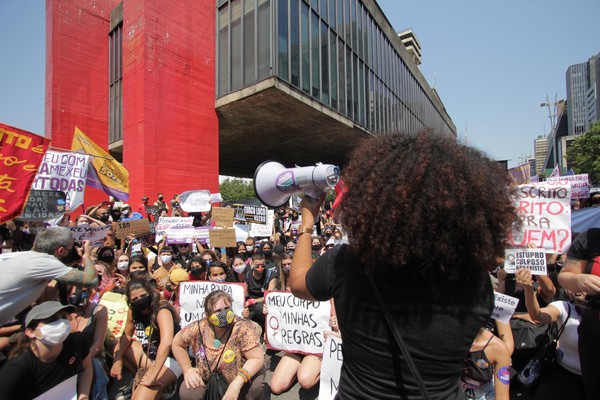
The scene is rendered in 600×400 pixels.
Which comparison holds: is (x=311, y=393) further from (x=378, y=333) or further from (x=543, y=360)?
(x=378, y=333)

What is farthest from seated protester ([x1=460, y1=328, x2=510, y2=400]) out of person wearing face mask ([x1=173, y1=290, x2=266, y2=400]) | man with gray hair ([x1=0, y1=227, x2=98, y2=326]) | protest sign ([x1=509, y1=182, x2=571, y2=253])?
man with gray hair ([x1=0, y1=227, x2=98, y2=326])

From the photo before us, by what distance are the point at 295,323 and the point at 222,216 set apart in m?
4.20

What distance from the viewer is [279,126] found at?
15.2m

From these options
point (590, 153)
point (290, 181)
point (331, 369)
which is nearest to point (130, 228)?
point (331, 369)

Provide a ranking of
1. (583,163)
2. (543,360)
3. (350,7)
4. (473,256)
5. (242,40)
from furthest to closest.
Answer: (583,163)
(350,7)
(242,40)
(543,360)
(473,256)

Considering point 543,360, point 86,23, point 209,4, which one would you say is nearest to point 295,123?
point 209,4

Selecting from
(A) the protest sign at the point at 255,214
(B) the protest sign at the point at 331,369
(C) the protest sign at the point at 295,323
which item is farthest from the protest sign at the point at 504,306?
(A) the protest sign at the point at 255,214

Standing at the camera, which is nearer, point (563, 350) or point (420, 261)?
point (420, 261)

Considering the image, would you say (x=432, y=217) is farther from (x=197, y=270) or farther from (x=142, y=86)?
(x=142, y=86)

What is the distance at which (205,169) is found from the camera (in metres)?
12.9

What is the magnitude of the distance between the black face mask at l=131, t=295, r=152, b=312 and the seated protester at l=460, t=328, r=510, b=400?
283 centimetres

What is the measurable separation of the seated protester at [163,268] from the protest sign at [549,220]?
15.0ft

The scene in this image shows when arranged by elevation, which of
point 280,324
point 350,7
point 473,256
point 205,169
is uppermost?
point 350,7

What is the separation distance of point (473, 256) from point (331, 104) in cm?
1469
